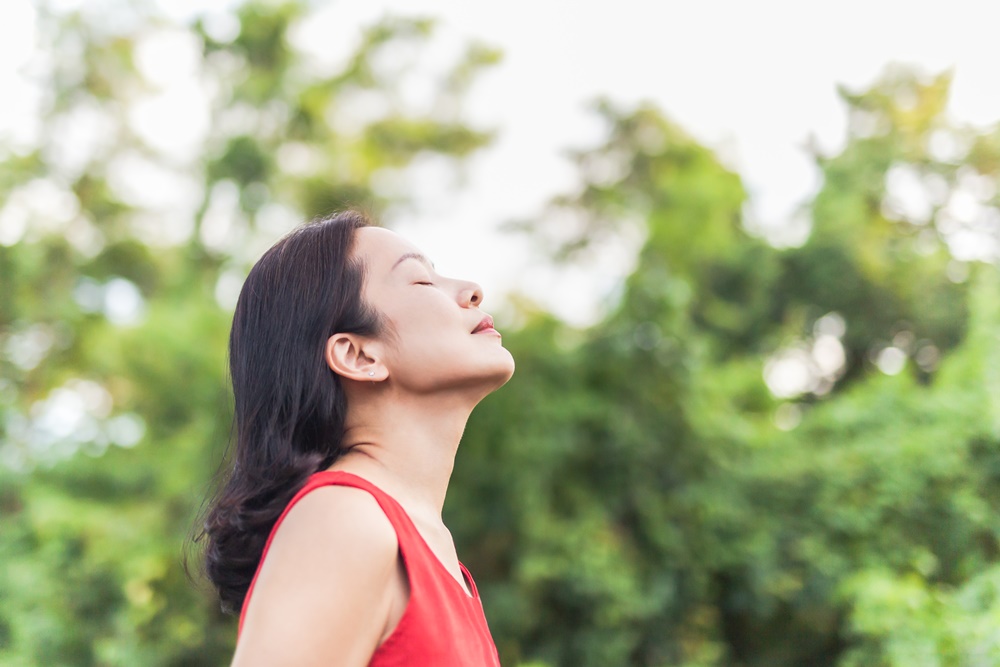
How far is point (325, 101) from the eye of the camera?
8953 mm

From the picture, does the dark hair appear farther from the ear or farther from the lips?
the lips

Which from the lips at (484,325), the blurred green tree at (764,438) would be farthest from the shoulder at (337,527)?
the blurred green tree at (764,438)

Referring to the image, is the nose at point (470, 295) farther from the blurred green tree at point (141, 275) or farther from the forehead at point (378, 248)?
the blurred green tree at point (141, 275)

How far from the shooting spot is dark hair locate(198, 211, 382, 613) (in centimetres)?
115

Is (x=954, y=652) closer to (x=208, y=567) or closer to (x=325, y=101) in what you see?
(x=208, y=567)

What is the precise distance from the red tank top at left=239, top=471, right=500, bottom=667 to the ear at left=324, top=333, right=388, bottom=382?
0.62 feet

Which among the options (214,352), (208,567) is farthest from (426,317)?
(214,352)

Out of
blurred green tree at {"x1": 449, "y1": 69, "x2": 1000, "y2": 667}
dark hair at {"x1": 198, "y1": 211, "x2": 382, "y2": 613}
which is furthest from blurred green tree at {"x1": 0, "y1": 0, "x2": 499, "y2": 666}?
dark hair at {"x1": 198, "y1": 211, "x2": 382, "y2": 613}

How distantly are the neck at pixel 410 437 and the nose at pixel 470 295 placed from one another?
135 mm

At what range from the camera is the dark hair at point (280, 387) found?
115 centimetres

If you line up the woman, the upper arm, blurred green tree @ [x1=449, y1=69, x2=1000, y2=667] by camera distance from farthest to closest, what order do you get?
blurred green tree @ [x1=449, y1=69, x2=1000, y2=667] < the woman < the upper arm

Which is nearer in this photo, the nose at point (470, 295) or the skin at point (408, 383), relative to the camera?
the skin at point (408, 383)

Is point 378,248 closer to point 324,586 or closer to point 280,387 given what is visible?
point 280,387

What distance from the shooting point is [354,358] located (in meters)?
1.20
